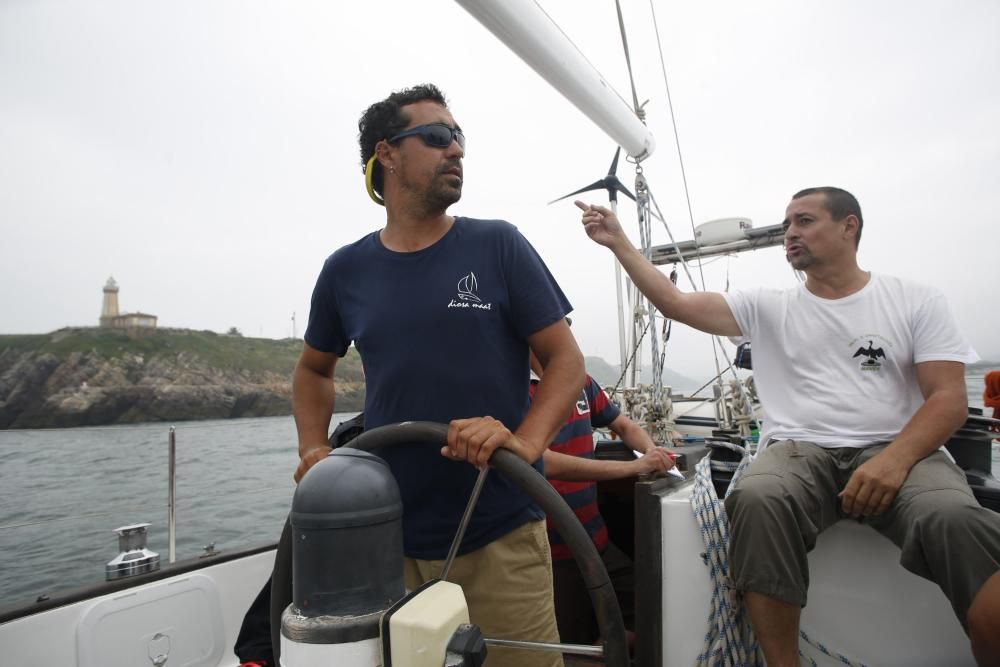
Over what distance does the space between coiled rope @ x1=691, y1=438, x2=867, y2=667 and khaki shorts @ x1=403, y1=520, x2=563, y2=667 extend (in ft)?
1.32

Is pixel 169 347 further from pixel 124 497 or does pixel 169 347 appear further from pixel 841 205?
pixel 841 205

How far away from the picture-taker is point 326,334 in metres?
1.48

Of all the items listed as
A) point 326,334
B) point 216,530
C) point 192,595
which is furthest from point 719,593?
point 216,530

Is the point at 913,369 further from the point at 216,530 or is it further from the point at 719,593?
the point at 216,530

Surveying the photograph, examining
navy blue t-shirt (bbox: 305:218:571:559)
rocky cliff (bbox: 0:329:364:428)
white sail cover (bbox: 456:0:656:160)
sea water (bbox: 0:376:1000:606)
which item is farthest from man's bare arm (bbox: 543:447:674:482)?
rocky cliff (bbox: 0:329:364:428)

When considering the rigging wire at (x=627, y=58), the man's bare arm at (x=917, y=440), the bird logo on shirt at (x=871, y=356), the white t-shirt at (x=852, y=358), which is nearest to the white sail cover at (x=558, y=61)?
the rigging wire at (x=627, y=58)

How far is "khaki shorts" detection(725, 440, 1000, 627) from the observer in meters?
1.20

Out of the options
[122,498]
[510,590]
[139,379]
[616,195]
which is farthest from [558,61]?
[139,379]

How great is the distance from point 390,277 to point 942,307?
5.40 ft

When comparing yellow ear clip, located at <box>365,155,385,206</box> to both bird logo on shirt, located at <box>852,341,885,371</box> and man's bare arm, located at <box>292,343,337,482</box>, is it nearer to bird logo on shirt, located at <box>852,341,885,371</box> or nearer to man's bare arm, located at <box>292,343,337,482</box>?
man's bare arm, located at <box>292,343,337,482</box>

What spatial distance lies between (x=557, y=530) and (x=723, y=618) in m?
0.74

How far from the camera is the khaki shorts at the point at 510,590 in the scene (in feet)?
3.89

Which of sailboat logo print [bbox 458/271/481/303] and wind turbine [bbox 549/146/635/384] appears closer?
sailboat logo print [bbox 458/271/481/303]

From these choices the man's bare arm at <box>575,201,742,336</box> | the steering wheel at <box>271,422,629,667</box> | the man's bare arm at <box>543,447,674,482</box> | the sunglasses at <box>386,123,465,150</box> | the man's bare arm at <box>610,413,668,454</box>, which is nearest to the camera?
the steering wheel at <box>271,422,629,667</box>
